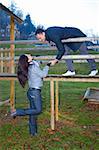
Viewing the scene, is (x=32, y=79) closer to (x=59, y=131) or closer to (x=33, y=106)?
(x=33, y=106)

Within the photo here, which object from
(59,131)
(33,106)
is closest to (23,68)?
(33,106)

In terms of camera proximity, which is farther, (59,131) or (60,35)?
(59,131)

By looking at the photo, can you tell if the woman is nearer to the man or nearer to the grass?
the man

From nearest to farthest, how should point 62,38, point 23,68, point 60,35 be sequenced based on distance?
point 23,68 → point 60,35 → point 62,38

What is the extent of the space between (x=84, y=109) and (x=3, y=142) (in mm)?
4158

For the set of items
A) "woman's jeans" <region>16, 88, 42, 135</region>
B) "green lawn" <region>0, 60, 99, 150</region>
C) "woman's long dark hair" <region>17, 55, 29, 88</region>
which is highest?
"woman's long dark hair" <region>17, 55, 29, 88</region>

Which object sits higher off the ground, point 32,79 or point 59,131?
point 32,79

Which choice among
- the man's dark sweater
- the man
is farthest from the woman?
the man's dark sweater

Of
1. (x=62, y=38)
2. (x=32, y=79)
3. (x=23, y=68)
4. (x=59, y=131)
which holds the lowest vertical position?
(x=59, y=131)

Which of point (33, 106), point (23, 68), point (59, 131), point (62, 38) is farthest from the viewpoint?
point (59, 131)

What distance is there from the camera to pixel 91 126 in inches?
332

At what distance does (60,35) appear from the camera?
7219 millimetres

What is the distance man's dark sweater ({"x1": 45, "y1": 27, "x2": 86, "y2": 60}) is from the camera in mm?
7047

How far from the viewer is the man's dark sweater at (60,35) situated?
705 cm
